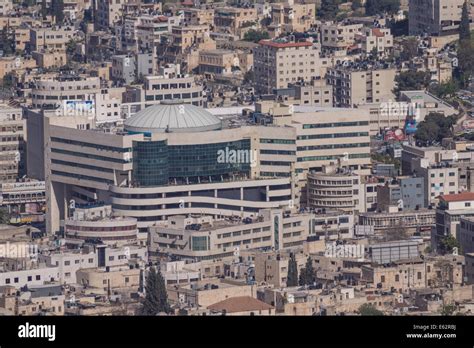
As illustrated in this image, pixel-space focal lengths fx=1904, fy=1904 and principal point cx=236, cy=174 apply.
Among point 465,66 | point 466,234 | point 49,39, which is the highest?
point 49,39

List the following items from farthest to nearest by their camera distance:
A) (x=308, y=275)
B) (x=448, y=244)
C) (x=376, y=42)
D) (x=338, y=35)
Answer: (x=338, y=35), (x=376, y=42), (x=448, y=244), (x=308, y=275)

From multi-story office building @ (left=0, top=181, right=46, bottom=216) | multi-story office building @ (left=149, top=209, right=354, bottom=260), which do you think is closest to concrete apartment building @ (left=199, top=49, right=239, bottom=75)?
multi-story office building @ (left=0, top=181, right=46, bottom=216)

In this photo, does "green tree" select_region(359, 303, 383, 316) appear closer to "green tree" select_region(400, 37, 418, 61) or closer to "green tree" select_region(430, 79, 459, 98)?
"green tree" select_region(430, 79, 459, 98)

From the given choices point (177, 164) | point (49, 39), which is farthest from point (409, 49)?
point (177, 164)

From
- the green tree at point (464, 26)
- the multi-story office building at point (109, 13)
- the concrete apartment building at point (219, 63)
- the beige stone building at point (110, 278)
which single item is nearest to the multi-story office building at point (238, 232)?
the beige stone building at point (110, 278)

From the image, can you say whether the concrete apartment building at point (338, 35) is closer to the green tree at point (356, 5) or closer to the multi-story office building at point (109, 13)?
the green tree at point (356, 5)

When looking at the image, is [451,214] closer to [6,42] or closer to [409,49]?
[409,49]
